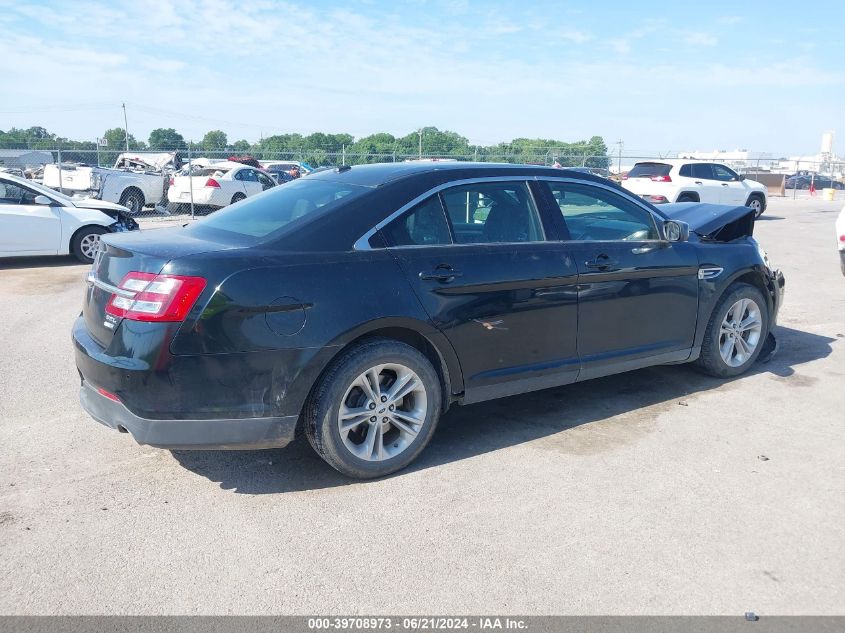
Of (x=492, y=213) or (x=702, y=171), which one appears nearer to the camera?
(x=492, y=213)

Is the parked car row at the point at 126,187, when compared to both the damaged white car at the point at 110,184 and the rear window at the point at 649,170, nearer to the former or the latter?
the damaged white car at the point at 110,184

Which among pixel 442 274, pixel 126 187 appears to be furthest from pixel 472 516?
pixel 126 187

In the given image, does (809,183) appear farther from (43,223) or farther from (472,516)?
(472,516)

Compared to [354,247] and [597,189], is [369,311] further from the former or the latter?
[597,189]

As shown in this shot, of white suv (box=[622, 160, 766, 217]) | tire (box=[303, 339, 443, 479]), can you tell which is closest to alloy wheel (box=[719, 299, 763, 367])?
tire (box=[303, 339, 443, 479])

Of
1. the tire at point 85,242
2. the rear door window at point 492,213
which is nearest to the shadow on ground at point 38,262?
the tire at point 85,242

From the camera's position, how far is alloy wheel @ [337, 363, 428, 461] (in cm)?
400

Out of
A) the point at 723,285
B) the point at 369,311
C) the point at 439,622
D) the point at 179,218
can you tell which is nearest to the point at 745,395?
the point at 723,285

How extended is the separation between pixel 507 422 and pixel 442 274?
51.4 inches

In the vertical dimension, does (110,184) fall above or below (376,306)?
below

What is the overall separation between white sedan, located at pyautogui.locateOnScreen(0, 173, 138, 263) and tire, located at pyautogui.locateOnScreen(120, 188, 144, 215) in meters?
9.08

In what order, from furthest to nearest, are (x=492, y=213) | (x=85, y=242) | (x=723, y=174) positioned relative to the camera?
(x=723, y=174), (x=85, y=242), (x=492, y=213)

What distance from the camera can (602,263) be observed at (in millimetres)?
4891

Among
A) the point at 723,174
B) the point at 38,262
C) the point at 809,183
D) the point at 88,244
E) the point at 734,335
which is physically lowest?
the point at 38,262
